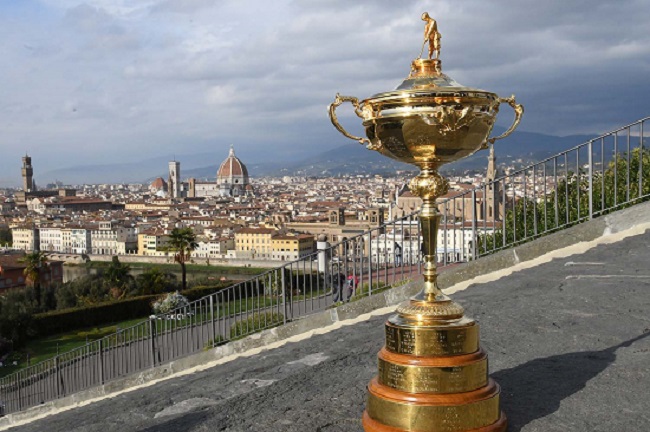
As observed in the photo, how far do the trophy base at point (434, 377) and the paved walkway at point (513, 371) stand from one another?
36cm

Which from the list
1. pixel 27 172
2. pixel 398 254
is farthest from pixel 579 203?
pixel 27 172

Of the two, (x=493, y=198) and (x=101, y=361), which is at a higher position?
(x=493, y=198)

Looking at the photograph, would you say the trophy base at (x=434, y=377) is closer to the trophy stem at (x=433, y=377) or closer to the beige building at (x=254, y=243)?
the trophy stem at (x=433, y=377)

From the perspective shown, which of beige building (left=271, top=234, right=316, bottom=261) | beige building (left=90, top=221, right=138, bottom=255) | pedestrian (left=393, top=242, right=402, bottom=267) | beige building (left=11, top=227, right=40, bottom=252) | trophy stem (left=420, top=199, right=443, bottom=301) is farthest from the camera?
beige building (left=11, top=227, right=40, bottom=252)

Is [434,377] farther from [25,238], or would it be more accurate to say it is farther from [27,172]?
[27,172]

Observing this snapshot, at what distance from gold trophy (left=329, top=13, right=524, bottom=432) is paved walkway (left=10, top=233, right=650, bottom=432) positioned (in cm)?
41

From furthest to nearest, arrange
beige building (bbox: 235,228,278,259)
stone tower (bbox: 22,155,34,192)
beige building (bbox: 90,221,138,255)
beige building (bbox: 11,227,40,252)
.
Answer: stone tower (bbox: 22,155,34,192), beige building (bbox: 11,227,40,252), beige building (bbox: 90,221,138,255), beige building (bbox: 235,228,278,259)

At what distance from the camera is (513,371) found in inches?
145

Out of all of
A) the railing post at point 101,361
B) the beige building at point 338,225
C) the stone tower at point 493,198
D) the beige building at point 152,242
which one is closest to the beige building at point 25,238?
the beige building at point 152,242

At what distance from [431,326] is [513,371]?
115cm

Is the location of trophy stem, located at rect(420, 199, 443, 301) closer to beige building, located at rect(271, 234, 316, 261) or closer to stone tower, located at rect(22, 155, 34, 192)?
beige building, located at rect(271, 234, 316, 261)

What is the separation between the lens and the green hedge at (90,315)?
111 ft

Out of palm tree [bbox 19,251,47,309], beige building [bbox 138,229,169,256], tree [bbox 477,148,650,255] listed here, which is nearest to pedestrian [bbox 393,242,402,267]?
tree [bbox 477,148,650,255]

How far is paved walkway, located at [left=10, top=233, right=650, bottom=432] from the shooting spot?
3266mm
